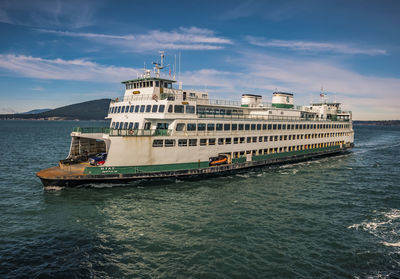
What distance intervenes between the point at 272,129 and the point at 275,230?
26407 millimetres

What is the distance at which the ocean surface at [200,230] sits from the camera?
1441cm

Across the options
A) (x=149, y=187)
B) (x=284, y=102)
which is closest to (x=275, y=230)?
(x=149, y=187)

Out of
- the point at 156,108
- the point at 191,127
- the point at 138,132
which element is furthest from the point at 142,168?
the point at 191,127

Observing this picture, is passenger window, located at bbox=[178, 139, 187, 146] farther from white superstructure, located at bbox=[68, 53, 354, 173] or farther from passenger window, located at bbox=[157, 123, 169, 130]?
passenger window, located at bbox=[157, 123, 169, 130]

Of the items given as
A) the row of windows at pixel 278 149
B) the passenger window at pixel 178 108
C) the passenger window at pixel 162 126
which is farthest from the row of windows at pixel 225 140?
the passenger window at pixel 178 108

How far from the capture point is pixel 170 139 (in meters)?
30.2

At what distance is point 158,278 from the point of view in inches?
529

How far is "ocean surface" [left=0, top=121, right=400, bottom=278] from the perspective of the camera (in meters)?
14.4

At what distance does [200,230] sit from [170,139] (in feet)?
45.1

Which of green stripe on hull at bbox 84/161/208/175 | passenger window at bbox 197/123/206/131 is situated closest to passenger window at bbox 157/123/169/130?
passenger window at bbox 197/123/206/131

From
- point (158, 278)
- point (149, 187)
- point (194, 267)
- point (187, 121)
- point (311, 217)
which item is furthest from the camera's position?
point (187, 121)

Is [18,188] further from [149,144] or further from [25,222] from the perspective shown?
[149,144]

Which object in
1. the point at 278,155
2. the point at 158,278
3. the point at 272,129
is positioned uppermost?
the point at 272,129

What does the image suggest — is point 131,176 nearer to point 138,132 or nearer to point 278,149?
point 138,132
